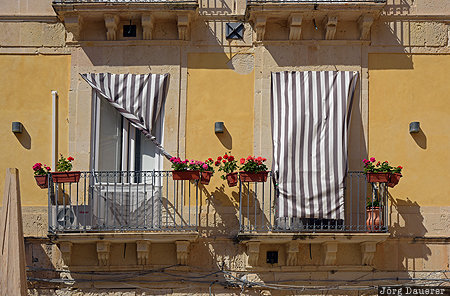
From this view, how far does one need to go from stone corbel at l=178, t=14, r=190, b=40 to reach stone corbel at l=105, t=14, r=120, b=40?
3.12 feet

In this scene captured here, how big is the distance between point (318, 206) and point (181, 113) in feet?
8.20

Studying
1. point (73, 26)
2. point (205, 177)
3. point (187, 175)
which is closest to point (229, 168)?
point (205, 177)

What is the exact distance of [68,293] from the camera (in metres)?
13.6

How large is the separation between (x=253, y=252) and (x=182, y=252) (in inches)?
40.7

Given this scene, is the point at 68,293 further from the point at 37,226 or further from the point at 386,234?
the point at 386,234

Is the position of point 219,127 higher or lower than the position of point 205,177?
higher

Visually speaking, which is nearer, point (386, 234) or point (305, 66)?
point (386, 234)

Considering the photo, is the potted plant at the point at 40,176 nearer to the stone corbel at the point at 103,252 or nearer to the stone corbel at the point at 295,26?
the stone corbel at the point at 103,252

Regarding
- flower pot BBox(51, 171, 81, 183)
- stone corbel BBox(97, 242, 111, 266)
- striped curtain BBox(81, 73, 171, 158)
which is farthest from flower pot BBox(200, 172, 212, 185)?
flower pot BBox(51, 171, 81, 183)

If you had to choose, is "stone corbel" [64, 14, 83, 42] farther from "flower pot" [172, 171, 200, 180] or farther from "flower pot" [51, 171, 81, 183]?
"flower pot" [172, 171, 200, 180]

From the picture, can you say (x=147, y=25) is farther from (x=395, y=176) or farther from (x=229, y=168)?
(x=395, y=176)

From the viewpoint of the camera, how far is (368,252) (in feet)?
44.0

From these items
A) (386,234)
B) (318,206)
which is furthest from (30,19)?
(386,234)

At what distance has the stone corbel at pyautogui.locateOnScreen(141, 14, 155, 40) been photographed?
14.0 m
